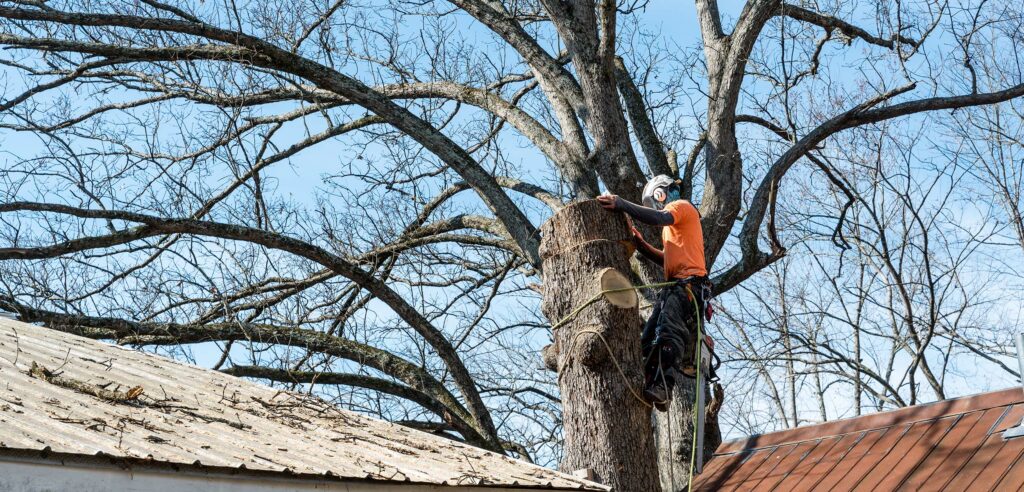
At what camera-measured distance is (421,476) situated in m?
4.89

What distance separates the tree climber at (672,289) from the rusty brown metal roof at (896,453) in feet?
6.11

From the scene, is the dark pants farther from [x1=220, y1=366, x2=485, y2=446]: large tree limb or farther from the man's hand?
[x1=220, y1=366, x2=485, y2=446]: large tree limb

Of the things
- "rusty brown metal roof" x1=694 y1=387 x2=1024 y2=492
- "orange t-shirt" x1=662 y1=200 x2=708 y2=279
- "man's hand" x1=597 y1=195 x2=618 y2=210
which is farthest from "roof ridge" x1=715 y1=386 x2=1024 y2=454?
"man's hand" x1=597 y1=195 x2=618 y2=210

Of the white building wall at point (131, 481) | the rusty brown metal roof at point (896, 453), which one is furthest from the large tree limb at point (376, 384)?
the white building wall at point (131, 481)

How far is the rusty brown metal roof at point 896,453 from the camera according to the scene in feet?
23.2

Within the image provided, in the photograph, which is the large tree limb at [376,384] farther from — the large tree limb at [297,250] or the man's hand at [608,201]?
the man's hand at [608,201]

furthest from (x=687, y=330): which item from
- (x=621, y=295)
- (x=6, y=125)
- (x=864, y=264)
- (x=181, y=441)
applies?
(x=864, y=264)

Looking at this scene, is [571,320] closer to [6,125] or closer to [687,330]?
[687,330]

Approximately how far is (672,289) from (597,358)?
0.99 m

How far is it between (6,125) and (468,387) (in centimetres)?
561

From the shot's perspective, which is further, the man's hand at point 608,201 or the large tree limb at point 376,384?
the large tree limb at point 376,384

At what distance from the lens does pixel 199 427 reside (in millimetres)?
4852

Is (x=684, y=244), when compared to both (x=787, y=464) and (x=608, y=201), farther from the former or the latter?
(x=787, y=464)

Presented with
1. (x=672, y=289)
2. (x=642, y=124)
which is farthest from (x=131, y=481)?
(x=642, y=124)
